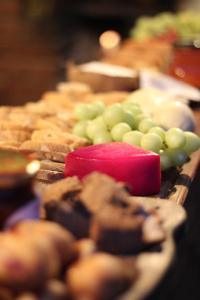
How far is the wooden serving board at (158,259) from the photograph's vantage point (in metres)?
0.90

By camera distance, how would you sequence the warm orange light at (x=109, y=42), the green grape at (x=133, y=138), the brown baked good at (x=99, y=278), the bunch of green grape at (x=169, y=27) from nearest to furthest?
the brown baked good at (x=99, y=278)
the green grape at (x=133, y=138)
the warm orange light at (x=109, y=42)
the bunch of green grape at (x=169, y=27)

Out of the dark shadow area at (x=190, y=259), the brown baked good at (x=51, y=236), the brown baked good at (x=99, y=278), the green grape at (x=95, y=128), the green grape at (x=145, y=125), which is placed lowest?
the dark shadow area at (x=190, y=259)

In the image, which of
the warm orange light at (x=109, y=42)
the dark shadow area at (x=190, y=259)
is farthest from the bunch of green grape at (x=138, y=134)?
the warm orange light at (x=109, y=42)

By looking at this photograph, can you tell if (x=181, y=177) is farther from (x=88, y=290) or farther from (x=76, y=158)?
(x=88, y=290)

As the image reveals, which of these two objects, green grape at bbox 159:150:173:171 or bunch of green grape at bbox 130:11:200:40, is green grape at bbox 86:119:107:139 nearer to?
green grape at bbox 159:150:173:171

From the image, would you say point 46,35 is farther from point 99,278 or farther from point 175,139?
point 99,278

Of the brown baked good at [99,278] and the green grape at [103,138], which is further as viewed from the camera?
the green grape at [103,138]

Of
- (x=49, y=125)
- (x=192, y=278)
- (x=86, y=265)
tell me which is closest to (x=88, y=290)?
(x=86, y=265)

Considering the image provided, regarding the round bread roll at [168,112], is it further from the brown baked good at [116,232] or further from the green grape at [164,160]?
the brown baked good at [116,232]

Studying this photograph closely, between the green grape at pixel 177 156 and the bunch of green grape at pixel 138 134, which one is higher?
the bunch of green grape at pixel 138 134

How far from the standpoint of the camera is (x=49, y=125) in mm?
1876

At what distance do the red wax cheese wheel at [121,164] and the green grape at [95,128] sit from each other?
0.71 ft

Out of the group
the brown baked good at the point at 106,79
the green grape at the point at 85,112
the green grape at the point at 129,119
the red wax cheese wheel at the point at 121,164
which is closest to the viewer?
the red wax cheese wheel at the point at 121,164

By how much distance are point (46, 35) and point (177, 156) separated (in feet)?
21.5
